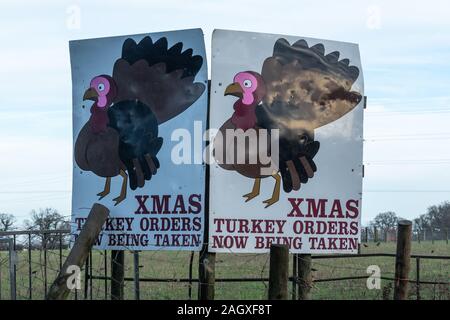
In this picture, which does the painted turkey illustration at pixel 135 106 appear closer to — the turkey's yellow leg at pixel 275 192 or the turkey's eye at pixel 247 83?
the turkey's eye at pixel 247 83

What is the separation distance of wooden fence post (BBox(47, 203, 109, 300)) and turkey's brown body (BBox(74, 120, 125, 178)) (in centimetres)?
63

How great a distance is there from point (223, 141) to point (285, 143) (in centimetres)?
79

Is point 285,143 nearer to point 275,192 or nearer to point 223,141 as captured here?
point 275,192

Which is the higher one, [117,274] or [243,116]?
[243,116]

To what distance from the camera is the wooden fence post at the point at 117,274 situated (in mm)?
10805

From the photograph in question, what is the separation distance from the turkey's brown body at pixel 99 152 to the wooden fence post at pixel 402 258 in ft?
11.6

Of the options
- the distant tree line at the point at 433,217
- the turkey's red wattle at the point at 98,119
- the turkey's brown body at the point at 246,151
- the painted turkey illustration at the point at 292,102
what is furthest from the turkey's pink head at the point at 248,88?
the distant tree line at the point at 433,217

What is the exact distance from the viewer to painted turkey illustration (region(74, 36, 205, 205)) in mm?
10008

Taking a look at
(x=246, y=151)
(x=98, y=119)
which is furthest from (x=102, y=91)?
(x=246, y=151)

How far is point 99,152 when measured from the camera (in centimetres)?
1036

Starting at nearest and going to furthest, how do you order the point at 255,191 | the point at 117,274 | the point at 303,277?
the point at 255,191 < the point at 303,277 < the point at 117,274

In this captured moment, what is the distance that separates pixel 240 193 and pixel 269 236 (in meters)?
0.65
